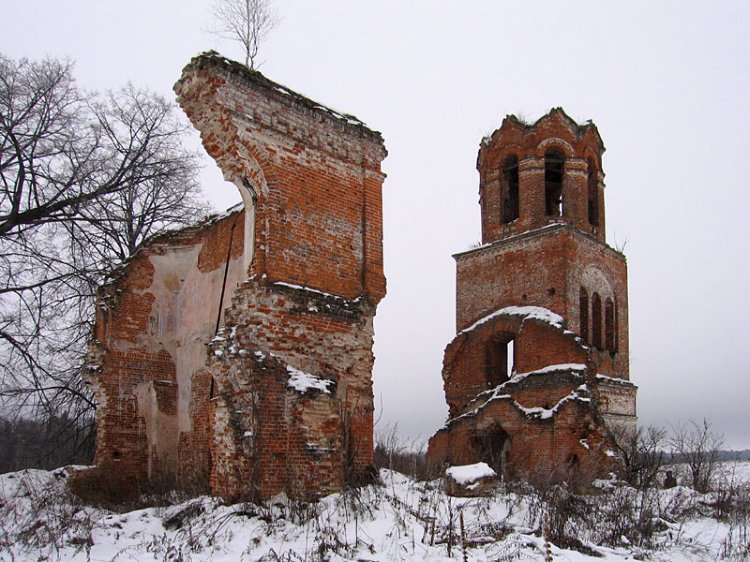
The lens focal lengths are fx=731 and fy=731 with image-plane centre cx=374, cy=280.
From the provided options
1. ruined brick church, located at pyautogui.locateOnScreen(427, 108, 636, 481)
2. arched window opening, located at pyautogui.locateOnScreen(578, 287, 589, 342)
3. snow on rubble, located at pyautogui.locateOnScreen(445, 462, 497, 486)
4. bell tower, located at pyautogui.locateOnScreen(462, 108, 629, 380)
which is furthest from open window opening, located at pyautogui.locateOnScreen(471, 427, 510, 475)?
snow on rubble, located at pyautogui.locateOnScreen(445, 462, 497, 486)

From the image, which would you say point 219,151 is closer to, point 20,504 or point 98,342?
point 98,342

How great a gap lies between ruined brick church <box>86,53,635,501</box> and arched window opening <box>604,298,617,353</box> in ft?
4.24

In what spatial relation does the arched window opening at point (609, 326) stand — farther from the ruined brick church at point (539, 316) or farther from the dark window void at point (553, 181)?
the dark window void at point (553, 181)

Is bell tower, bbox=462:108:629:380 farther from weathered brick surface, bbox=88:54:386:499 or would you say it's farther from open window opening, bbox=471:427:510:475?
weathered brick surface, bbox=88:54:386:499

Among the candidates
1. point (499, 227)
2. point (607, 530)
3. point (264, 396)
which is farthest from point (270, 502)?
point (499, 227)

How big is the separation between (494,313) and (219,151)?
39.4 ft

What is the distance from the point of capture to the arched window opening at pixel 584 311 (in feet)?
63.2

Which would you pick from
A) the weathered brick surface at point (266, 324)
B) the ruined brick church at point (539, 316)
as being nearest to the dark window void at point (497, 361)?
the ruined brick church at point (539, 316)

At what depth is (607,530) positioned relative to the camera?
26.1ft

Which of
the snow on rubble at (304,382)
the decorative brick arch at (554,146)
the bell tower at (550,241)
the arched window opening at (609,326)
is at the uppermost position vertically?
the decorative brick arch at (554,146)

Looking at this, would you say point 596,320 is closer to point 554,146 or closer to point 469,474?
point 554,146

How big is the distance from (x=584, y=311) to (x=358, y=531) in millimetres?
13609

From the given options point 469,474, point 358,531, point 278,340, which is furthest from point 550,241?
point 358,531

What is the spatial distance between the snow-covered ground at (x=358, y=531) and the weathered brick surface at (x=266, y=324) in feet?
2.11
